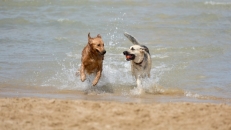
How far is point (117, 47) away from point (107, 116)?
765cm

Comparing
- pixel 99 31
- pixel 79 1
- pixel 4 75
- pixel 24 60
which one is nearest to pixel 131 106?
pixel 4 75

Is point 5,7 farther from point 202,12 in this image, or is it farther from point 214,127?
point 214,127

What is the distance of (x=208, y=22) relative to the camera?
16.5 m

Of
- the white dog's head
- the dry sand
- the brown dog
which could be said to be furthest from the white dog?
the dry sand

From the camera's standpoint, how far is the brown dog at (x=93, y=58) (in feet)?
27.5

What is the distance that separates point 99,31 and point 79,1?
4923 millimetres

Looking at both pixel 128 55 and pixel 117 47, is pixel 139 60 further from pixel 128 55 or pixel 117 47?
pixel 117 47

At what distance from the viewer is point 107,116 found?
18.9 feet

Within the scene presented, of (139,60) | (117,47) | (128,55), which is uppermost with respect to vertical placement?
(128,55)

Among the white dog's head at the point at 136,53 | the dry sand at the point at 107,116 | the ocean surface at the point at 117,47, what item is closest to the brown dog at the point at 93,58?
the ocean surface at the point at 117,47

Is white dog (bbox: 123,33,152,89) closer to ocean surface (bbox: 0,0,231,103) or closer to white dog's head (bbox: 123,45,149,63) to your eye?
white dog's head (bbox: 123,45,149,63)

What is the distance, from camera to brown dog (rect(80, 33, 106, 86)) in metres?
8.38

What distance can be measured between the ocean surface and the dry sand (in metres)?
1.64

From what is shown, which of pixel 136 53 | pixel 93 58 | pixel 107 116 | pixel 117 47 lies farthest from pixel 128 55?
pixel 117 47
